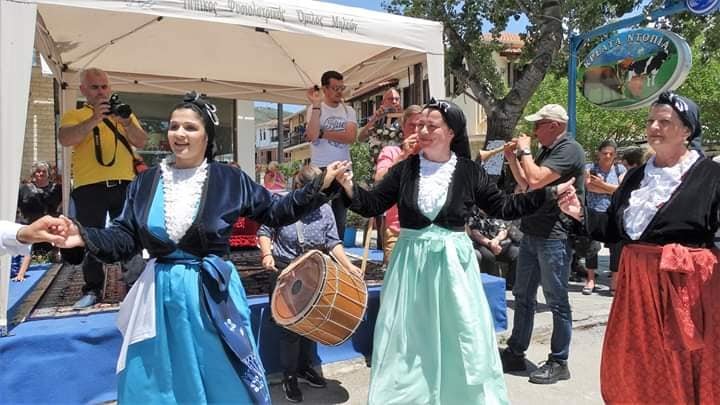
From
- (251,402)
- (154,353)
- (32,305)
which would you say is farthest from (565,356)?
(32,305)

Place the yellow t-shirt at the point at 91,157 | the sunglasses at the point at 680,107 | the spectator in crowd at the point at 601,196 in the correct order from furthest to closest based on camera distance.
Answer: the spectator in crowd at the point at 601,196, the yellow t-shirt at the point at 91,157, the sunglasses at the point at 680,107

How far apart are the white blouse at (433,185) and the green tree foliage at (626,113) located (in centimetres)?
1942

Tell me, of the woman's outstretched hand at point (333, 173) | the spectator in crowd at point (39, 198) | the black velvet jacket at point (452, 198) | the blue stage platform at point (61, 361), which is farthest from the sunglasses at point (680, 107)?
the spectator in crowd at point (39, 198)

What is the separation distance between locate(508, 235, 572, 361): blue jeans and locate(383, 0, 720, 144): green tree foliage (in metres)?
7.30

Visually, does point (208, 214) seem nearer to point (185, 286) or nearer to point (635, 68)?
point (185, 286)

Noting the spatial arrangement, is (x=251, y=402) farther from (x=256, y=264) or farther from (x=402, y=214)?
(x=256, y=264)

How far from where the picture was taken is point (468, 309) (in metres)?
2.93

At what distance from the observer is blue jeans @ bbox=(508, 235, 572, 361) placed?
151 inches

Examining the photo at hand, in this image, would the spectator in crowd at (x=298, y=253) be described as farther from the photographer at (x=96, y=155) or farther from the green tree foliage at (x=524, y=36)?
the green tree foliage at (x=524, y=36)

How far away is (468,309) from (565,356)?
1.57m

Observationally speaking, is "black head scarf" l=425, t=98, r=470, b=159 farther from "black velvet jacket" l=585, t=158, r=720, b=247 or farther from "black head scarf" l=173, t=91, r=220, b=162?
"black head scarf" l=173, t=91, r=220, b=162

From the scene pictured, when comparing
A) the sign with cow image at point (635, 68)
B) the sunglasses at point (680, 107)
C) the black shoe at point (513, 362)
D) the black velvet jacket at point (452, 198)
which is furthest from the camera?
the sign with cow image at point (635, 68)

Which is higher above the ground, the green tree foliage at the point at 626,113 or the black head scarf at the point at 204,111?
the green tree foliage at the point at 626,113

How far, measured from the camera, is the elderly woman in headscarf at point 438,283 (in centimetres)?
289
